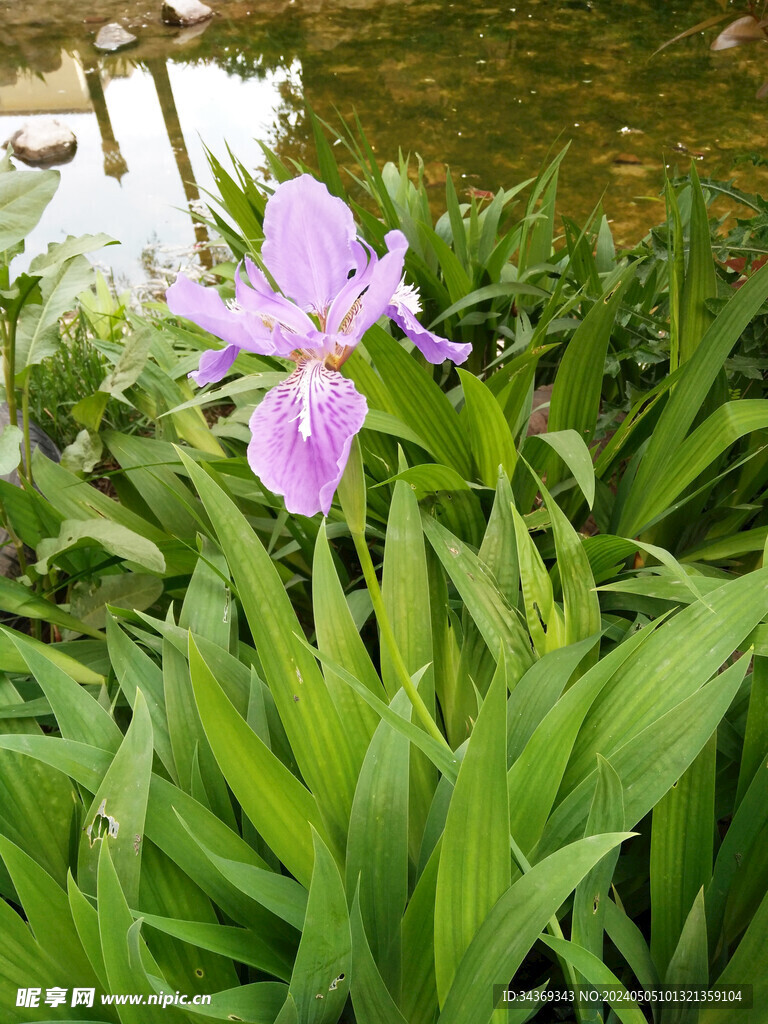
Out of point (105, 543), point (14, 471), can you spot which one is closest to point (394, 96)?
point (14, 471)

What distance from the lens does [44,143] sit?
203 inches

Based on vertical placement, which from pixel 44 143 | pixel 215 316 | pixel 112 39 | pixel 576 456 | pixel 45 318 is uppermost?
pixel 112 39

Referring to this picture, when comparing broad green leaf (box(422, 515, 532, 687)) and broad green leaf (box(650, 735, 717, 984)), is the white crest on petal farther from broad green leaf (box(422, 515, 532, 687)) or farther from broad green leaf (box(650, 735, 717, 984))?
broad green leaf (box(650, 735, 717, 984))

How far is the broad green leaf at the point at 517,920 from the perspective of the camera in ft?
2.08

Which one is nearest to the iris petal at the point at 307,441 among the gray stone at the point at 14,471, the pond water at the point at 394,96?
the gray stone at the point at 14,471

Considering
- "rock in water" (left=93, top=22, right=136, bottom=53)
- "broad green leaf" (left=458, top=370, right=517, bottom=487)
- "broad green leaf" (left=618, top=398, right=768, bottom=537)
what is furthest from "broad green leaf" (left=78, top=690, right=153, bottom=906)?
"rock in water" (left=93, top=22, right=136, bottom=53)

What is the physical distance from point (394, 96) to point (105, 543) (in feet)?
15.9

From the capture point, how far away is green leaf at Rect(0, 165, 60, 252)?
108cm

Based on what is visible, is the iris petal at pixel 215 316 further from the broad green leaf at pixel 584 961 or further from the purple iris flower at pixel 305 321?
the broad green leaf at pixel 584 961

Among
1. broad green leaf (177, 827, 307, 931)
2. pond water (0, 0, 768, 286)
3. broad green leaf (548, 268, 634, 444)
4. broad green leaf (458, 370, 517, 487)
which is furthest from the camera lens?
pond water (0, 0, 768, 286)

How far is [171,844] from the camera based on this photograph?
2.72ft

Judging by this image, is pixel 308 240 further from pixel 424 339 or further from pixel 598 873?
pixel 598 873

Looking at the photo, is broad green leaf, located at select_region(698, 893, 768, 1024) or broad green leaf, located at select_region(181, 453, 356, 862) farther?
broad green leaf, located at select_region(181, 453, 356, 862)

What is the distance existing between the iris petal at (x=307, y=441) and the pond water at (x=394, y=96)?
9.22 ft
